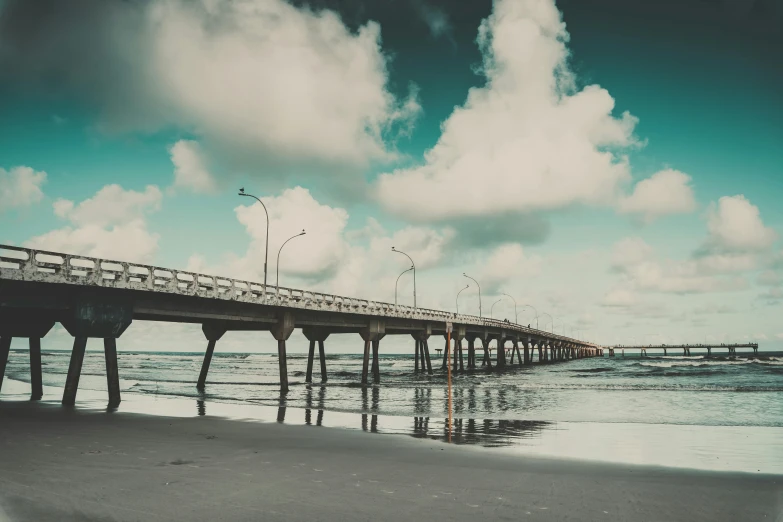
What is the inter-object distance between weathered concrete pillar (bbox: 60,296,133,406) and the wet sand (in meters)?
8.01

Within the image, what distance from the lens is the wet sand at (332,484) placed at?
7254 mm

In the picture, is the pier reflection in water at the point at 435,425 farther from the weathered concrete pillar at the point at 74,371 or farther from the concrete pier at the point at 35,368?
the concrete pier at the point at 35,368

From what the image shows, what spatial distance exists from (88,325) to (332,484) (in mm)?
17211

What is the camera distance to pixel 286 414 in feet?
71.4

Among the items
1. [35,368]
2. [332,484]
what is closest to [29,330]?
[35,368]

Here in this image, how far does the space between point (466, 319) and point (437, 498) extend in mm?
57240

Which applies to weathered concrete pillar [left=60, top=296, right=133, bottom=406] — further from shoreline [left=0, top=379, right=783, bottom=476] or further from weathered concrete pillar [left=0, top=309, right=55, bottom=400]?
weathered concrete pillar [left=0, top=309, right=55, bottom=400]

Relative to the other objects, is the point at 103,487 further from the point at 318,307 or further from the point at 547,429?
the point at 318,307

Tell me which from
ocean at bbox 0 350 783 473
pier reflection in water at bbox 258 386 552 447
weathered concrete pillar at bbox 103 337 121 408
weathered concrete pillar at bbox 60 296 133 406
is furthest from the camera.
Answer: weathered concrete pillar at bbox 103 337 121 408

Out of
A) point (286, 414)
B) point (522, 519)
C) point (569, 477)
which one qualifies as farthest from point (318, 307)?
point (522, 519)

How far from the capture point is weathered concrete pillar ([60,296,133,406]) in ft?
69.7

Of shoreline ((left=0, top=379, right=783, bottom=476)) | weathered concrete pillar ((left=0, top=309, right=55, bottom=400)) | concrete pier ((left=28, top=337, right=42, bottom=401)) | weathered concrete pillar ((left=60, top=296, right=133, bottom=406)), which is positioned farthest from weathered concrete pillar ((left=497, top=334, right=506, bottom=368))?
weathered concrete pillar ((left=60, top=296, right=133, bottom=406))

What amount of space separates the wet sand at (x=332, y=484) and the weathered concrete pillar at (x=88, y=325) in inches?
315

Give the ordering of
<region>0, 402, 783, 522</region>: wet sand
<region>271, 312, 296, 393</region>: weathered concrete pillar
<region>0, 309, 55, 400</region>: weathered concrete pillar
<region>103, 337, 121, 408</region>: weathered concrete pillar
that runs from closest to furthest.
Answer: <region>0, 402, 783, 522</region>: wet sand
<region>103, 337, 121, 408</region>: weathered concrete pillar
<region>0, 309, 55, 400</region>: weathered concrete pillar
<region>271, 312, 296, 393</region>: weathered concrete pillar
